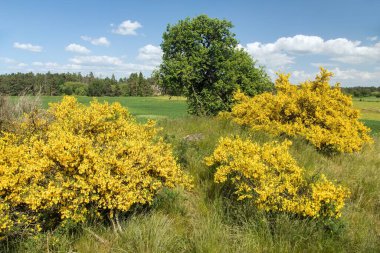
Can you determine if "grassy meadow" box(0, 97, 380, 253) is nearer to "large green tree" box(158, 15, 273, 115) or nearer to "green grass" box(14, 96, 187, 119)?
"large green tree" box(158, 15, 273, 115)

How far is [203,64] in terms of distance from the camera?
15.4 m

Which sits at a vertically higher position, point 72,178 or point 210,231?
point 72,178

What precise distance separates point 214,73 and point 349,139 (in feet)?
25.8

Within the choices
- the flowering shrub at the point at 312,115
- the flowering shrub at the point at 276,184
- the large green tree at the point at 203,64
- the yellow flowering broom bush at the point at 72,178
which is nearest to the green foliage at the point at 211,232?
the flowering shrub at the point at 276,184

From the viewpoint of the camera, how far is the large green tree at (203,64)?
599 inches

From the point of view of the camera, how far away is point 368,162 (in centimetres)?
1002

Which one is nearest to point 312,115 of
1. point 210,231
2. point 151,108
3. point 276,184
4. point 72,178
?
point 276,184

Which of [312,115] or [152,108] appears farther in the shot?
[152,108]

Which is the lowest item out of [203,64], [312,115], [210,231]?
[210,231]

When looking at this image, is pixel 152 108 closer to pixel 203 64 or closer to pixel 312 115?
pixel 203 64

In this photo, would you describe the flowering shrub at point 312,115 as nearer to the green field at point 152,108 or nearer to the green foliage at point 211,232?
the green foliage at point 211,232

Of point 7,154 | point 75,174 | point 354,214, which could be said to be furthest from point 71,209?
point 354,214

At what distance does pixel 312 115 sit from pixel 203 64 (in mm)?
6481

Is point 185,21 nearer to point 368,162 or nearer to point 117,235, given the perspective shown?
point 368,162
